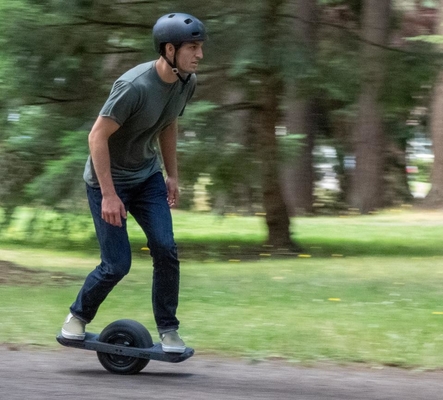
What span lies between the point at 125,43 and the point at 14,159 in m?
2.06

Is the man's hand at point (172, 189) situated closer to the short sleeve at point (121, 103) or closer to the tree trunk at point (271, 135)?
the short sleeve at point (121, 103)

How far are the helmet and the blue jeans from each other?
0.79 metres

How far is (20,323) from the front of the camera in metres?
7.39

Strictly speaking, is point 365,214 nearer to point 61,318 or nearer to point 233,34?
point 233,34

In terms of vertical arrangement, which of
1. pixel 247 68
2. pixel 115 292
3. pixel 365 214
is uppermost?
pixel 247 68

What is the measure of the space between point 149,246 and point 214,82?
684 cm

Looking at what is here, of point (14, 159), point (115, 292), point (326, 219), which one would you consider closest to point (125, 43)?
point (14, 159)

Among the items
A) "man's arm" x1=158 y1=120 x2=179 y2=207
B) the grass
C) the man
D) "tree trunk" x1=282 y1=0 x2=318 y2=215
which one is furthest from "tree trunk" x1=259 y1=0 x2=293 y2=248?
the man

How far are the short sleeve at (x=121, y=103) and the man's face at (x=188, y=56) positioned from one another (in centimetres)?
31

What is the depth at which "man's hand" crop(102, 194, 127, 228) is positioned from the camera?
5527 millimetres

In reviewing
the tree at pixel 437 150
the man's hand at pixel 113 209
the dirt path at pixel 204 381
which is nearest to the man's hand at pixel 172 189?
the man's hand at pixel 113 209

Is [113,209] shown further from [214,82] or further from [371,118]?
[371,118]

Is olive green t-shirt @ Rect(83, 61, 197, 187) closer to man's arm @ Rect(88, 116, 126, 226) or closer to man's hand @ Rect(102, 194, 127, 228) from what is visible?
man's arm @ Rect(88, 116, 126, 226)

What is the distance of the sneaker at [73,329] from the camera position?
5.84m
